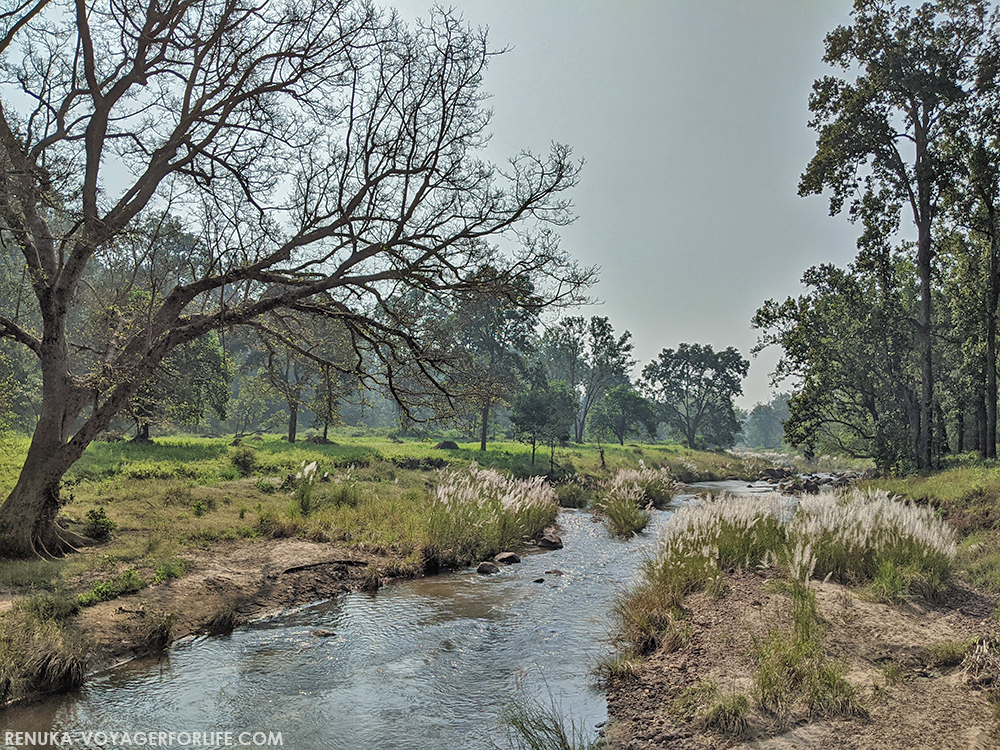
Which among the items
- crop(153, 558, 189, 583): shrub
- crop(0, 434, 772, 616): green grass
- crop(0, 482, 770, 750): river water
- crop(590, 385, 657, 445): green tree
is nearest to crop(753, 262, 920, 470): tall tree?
crop(0, 434, 772, 616): green grass

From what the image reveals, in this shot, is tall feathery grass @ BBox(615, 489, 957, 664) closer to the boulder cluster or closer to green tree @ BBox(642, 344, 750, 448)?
the boulder cluster

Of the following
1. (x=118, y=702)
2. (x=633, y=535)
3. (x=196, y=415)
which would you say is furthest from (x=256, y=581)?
(x=196, y=415)

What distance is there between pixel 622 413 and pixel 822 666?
58.5m

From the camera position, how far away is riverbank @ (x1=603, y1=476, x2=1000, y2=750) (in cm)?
419

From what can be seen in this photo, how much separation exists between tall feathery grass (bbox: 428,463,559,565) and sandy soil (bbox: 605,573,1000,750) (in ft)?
18.0

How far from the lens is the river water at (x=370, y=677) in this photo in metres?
4.92

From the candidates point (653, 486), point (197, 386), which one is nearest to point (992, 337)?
point (653, 486)

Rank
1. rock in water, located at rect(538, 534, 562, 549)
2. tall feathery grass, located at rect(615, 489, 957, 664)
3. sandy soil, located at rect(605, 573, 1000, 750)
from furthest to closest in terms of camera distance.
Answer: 1. rock in water, located at rect(538, 534, 562, 549)
2. tall feathery grass, located at rect(615, 489, 957, 664)
3. sandy soil, located at rect(605, 573, 1000, 750)

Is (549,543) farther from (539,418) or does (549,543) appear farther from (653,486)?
(539,418)

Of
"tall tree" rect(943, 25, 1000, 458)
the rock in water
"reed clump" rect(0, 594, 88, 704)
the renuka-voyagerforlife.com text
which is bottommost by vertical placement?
the rock in water

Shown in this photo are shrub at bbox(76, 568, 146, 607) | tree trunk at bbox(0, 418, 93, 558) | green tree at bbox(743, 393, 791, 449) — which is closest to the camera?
shrub at bbox(76, 568, 146, 607)

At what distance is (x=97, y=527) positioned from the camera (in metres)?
9.91

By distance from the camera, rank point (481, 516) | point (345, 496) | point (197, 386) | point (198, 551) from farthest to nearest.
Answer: point (197, 386)
point (345, 496)
point (481, 516)
point (198, 551)

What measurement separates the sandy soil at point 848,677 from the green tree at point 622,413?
180 ft
